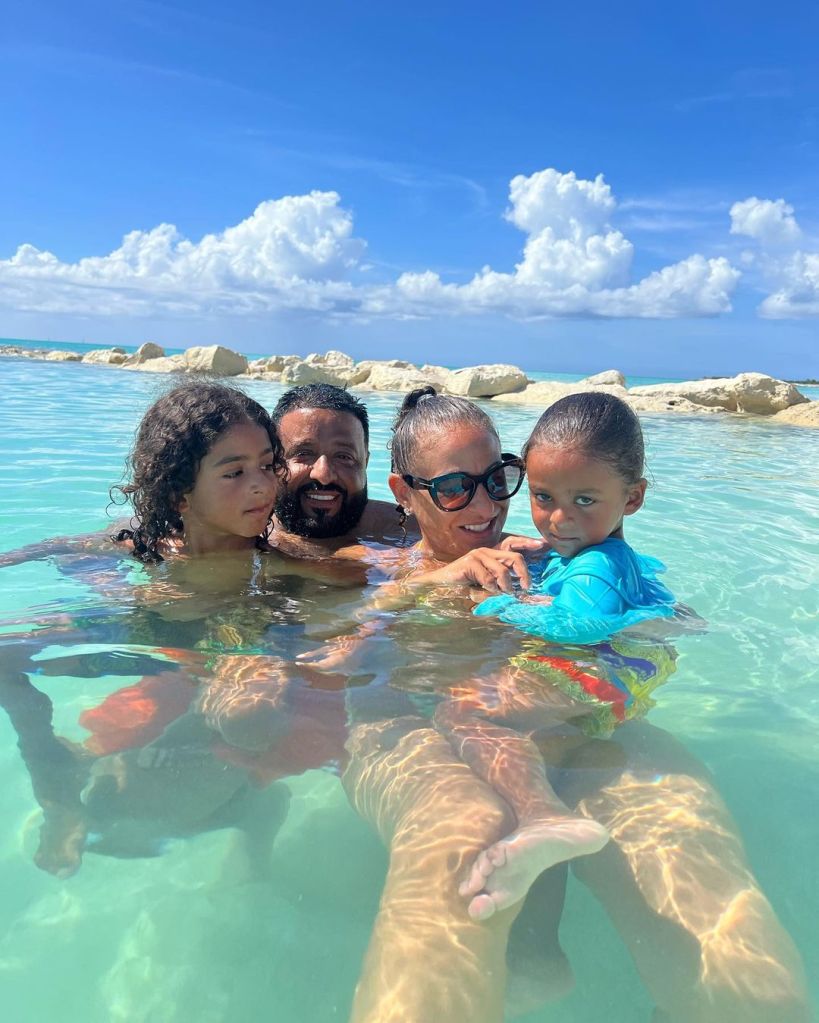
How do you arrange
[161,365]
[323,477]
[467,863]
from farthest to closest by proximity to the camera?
[161,365] < [323,477] < [467,863]

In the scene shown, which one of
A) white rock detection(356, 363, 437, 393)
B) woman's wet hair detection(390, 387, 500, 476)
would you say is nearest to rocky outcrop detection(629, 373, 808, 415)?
white rock detection(356, 363, 437, 393)

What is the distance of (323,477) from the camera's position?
4.30 m

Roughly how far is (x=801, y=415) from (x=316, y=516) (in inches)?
691

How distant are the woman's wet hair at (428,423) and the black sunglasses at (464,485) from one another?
0.45ft

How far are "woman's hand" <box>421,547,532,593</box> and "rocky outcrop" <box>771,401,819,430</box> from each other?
1686cm

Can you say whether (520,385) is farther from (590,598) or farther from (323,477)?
(590,598)

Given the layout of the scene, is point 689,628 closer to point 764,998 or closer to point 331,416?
point 764,998

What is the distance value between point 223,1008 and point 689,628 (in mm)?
2444

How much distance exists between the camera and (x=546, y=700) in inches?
105

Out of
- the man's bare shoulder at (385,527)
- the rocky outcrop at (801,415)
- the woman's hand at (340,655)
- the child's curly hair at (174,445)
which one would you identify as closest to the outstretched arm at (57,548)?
the child's curly hair at (174,445)

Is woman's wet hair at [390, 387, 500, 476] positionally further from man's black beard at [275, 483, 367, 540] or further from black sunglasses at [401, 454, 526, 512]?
man's black beard at [275, 483, 367, 540]

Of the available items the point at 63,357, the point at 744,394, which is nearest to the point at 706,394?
the point at 744,394

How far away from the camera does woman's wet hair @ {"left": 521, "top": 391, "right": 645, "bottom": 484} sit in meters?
2.98

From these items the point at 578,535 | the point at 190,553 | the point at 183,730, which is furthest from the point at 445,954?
the point at 190,553
